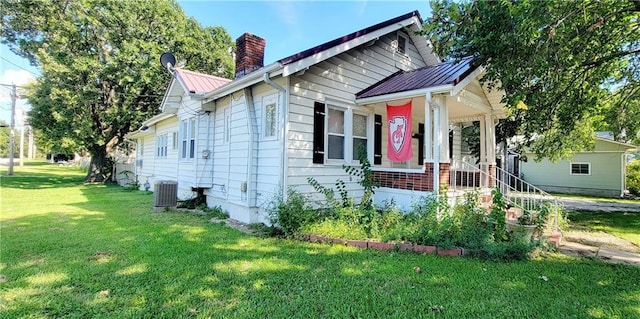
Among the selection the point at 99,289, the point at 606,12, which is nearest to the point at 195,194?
the point at 99,289

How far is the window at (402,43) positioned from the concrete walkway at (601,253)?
22.6 ft

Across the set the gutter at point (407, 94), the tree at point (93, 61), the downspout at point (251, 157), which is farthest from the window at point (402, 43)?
the tree at point (93, 61)

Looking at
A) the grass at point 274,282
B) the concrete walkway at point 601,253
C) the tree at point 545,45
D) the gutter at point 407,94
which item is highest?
the tree at point 545,45

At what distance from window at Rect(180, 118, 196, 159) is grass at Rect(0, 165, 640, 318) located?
499 cm

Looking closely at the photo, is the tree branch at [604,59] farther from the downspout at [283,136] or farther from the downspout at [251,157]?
the downspout at [251,157]

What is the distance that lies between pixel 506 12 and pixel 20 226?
1104cm

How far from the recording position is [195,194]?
10.4 metres

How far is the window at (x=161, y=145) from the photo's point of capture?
1456 centimetres

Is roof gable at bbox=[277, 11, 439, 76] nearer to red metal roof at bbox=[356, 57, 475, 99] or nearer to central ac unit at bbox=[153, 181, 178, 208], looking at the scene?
red metal roof at bbox=[356, 57, 475, 99]

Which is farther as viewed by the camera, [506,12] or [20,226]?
[20,226]

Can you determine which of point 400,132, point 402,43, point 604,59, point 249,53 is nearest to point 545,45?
point 400,132

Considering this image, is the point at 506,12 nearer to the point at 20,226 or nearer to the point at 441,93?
the point at 441,93

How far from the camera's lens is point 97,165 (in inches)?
784

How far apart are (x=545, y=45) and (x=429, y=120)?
245cm
